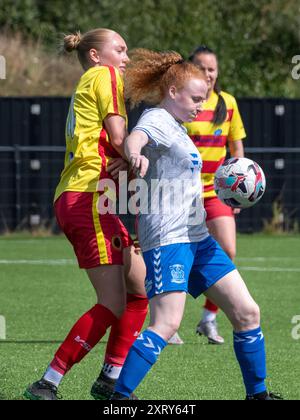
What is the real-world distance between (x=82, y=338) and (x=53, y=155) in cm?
1376

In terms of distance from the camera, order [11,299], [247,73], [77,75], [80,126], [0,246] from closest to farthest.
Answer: [80,126]
[11,299]
[0,246]
[77,75]
[247,73]

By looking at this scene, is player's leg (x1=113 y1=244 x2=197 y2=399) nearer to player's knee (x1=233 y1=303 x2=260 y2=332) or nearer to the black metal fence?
player's knee (x1=233 y1=303 x2=260 y2=332)

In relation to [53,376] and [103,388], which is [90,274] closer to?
[53,376]

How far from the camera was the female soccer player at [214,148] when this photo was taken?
9398mm

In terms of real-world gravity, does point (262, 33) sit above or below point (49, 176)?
above

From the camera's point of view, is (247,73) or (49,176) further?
(247,73)

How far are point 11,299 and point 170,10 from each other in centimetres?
1839

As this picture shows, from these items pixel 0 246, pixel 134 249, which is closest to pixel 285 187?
pixel 0 246

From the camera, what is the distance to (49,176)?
20.2 m

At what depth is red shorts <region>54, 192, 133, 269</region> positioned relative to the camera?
260 inches

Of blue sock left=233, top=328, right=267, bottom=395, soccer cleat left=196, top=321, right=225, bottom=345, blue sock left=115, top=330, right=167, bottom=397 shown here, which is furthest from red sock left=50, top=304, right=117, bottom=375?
soccer cleat left=196, top=321, right=225, bottom=345

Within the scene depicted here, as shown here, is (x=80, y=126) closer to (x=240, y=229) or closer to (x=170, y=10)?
(x=240, y=229)

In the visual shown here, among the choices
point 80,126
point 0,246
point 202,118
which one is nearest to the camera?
point 80,126

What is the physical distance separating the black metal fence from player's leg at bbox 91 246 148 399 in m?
13.2
